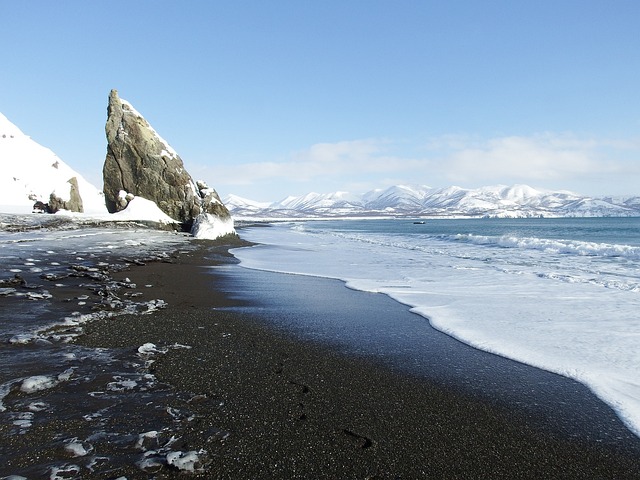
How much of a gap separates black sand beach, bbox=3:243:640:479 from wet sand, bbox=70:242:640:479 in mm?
13

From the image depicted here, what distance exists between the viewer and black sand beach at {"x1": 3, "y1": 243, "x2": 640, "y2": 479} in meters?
2.97

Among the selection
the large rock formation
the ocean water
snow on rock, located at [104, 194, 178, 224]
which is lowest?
the ocean water

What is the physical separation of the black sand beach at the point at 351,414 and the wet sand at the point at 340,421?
0.04ft

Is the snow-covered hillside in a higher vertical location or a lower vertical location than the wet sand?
higher

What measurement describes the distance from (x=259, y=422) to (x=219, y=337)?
113 inches

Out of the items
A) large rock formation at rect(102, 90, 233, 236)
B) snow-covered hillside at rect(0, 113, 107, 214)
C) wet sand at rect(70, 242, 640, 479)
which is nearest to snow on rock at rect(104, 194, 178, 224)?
large rock formation at rect(102, 90, 233, 236)

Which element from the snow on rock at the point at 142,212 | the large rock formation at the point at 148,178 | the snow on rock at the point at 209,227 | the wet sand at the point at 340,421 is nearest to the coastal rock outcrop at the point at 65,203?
the large rock formation at the point at 148,178

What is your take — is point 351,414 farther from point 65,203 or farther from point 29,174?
point 29,174

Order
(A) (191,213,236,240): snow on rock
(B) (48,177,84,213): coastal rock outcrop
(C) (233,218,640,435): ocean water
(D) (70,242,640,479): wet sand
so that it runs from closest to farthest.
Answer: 1. (D) (70,242,640,479): wet sand
2. (C) (233,218,640,435): ocean water
3. (A) (191,213,236,240): snow on rock
4. (B) (48,177,84,213): coastal rock outcrop

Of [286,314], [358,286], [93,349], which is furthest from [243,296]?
[93,349]

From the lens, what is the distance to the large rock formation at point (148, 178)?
117ft

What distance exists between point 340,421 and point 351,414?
0.63 feet

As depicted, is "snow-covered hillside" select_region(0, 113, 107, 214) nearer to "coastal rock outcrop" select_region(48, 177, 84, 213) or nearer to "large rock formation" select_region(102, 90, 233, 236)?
"coastal rock outcrop" select_region(48, 177, 84, 213)

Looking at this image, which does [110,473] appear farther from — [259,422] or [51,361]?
[51,361]
